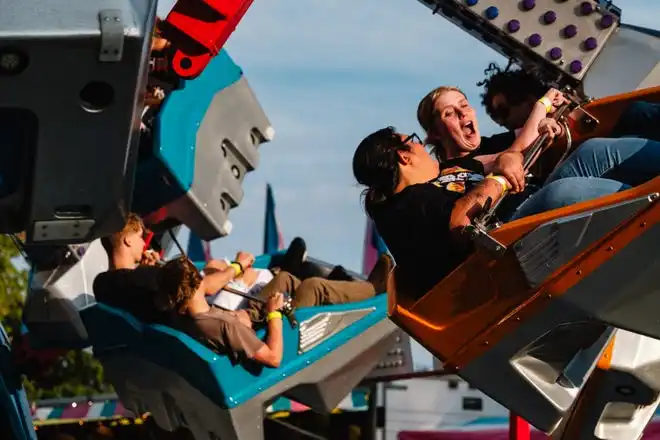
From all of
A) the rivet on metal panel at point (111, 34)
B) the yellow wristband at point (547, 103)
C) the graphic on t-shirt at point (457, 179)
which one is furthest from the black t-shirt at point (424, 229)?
the rivet on metal panel at point (111, 34)

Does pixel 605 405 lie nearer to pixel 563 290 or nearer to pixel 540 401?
pixel 540 401

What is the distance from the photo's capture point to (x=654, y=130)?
3131 millimetres

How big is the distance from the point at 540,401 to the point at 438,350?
10.1 inches

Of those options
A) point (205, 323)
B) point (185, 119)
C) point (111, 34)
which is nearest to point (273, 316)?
point (205, 323)

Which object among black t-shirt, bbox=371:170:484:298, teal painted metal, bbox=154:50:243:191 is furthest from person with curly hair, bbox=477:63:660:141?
teal painted metal, bbox=154:50:243:191

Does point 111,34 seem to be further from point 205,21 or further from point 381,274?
point 381,274

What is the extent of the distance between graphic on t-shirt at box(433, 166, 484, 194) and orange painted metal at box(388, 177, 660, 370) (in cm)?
28

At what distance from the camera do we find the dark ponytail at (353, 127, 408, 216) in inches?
126

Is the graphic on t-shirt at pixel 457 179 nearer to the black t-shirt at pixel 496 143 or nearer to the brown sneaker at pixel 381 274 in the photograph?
the black t-shirt at pixel 496 143

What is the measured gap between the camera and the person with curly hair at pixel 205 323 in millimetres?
5051

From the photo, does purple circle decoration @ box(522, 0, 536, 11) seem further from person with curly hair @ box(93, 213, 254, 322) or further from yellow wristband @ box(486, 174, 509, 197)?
person with curly hair @ box(93, 213, 254, 322)

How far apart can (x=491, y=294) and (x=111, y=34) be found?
1242 millimetres

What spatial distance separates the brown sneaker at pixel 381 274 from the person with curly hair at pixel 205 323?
0.69 metres

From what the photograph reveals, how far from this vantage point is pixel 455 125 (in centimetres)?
350
